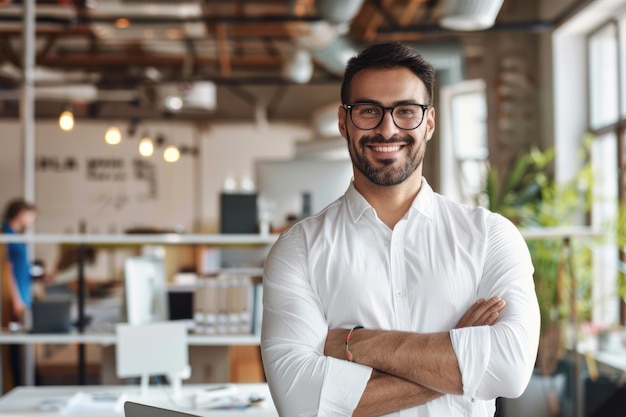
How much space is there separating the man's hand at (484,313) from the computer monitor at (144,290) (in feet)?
8.32

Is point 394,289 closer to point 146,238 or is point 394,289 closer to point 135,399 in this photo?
point 135,399

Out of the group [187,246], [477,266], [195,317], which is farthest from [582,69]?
[187,246]

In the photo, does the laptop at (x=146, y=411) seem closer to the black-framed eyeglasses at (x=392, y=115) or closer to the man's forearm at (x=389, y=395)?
the man's forearm at (x=389, y=395)

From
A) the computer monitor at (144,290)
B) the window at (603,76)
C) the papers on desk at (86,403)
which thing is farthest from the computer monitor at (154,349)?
the window at (603,76)

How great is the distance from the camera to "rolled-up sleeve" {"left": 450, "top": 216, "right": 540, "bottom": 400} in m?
1.80

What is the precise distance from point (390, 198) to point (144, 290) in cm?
263

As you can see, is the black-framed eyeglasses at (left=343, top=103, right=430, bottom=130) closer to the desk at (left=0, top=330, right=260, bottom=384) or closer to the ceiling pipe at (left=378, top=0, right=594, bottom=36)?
the desk at (left=0, top=330, right=260, bottom=384)

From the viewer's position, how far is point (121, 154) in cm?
1384

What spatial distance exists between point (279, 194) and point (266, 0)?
588 centimetres

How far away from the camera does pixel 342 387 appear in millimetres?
1825

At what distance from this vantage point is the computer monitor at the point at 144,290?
166 inches

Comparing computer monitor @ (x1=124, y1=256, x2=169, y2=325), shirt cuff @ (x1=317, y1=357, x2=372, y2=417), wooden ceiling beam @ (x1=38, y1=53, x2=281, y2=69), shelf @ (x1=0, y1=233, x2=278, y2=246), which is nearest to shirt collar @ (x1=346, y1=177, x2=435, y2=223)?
shirt cuff @ (x1=317, y1=357, x2=372, y2=417)

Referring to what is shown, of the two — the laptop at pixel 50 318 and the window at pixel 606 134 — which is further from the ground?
the window at pixel 606 134

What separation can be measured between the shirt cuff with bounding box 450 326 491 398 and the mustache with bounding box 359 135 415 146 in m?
0.42
